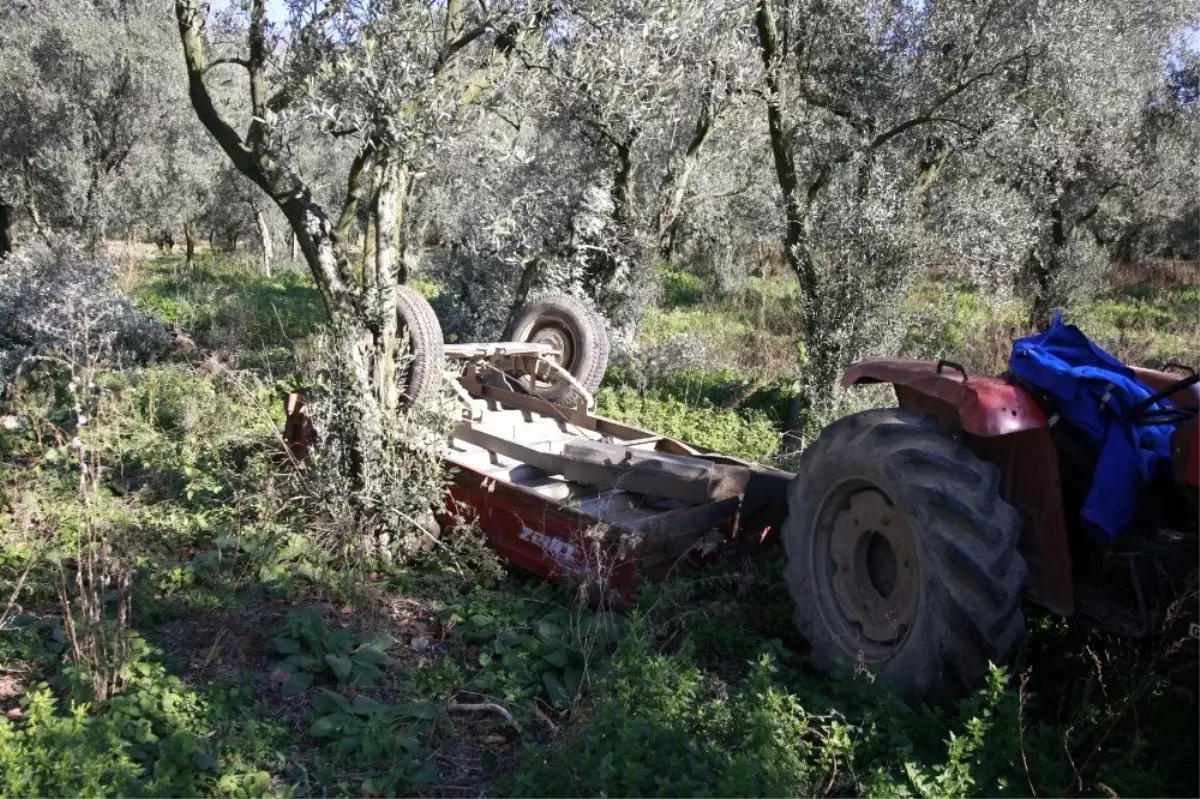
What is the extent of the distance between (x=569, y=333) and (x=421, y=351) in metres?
2.50

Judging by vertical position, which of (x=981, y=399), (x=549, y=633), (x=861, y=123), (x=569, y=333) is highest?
(x=861, y=123)

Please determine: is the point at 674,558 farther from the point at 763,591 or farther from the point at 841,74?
the point at 841,74

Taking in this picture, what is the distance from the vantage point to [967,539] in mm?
3602

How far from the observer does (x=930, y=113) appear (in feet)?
31.3

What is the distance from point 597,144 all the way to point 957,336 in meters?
5.33

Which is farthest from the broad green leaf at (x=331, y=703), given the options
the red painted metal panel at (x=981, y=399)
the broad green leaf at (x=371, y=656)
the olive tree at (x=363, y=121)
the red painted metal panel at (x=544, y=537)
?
the red painted metal panel at (x=981, y=399)

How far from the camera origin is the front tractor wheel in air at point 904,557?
355 centimetres

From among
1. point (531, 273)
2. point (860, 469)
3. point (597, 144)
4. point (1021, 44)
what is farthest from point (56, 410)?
point (1021, 44)

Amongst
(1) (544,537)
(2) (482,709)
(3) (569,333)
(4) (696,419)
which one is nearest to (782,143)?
(4) (696,419)

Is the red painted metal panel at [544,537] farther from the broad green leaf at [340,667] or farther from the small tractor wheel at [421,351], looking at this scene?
the broad green leaf at [340,667]

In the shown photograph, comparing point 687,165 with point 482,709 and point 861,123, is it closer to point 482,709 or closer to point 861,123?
point 861,123

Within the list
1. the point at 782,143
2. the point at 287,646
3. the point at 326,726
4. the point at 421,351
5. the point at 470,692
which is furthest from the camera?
the point at 782,143

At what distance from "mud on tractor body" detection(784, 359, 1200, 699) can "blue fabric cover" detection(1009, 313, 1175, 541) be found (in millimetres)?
111

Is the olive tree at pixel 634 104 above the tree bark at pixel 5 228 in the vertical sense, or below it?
above
